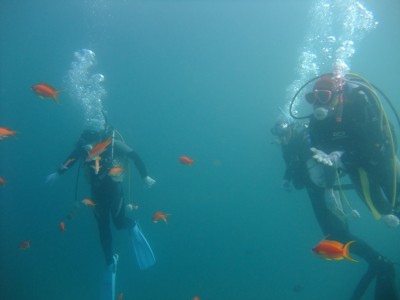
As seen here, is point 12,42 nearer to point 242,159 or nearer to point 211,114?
point 211,114

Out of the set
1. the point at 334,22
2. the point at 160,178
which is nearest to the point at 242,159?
the point at 160,178

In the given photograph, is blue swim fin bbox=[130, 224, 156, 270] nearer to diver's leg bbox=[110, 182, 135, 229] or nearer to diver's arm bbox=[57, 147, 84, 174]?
diver's leg bbox=[110, 182, 135, 229]

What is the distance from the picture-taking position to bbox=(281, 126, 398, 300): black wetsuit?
5.18 m

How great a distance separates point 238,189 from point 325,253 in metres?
39.5

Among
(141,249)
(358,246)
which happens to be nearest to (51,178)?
(141,249)

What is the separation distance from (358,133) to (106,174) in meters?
5.76

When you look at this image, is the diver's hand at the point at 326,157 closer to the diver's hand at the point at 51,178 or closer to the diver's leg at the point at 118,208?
the diver's leg at the point at 118,208

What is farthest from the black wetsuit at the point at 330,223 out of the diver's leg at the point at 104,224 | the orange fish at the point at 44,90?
the diver's leg at the point at 104,224

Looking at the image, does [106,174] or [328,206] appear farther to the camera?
[106,174]

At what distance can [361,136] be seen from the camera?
457 cm

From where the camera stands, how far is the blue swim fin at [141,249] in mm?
8727

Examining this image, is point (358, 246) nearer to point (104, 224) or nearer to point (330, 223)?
point (330, 223)

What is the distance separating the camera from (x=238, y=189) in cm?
4300

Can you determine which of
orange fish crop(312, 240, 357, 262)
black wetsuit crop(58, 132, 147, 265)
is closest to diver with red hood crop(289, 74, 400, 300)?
orange fish crop(312, 240, 357, 262)
